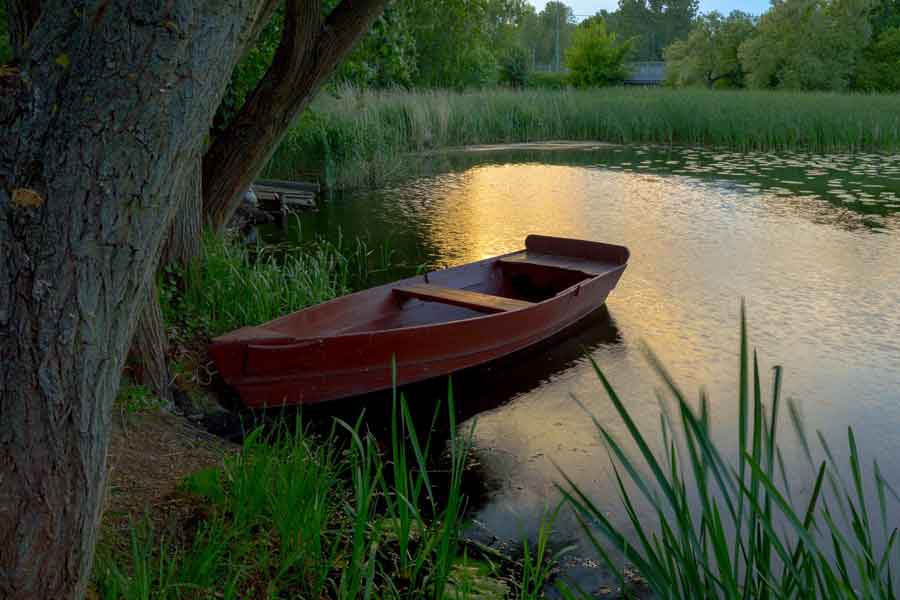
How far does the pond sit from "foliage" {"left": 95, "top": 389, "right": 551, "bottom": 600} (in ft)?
1.56

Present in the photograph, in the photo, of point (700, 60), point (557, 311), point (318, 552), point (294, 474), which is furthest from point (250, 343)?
point (700, 60)

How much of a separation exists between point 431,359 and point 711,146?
13770mm

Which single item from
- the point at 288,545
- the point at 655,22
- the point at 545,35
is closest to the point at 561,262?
the point at 288,545

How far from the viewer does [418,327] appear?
198 inches

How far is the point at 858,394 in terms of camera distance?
5.23 m

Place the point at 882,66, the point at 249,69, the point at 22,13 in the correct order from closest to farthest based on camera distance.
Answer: the point at 22,13, the point at 249,69, the point at 882,66

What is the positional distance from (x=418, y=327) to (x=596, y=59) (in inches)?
1443

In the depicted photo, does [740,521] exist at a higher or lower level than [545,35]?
lower

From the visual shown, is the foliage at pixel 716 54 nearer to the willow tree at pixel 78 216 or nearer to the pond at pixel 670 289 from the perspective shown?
the pond at pixel 670 289

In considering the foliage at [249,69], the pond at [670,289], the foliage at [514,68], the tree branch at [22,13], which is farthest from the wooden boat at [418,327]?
the foliage at [514,68]

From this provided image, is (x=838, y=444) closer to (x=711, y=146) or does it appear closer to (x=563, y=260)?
(x=563, y=260)

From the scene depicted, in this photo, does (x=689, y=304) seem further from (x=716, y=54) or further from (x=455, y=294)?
(x=716, y=54)

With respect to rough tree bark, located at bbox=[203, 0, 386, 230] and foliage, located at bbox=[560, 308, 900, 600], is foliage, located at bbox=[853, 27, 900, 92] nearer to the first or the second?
rough tree bark, located at bbox=[203, 0, 386, 230]

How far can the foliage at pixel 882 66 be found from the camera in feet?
107
